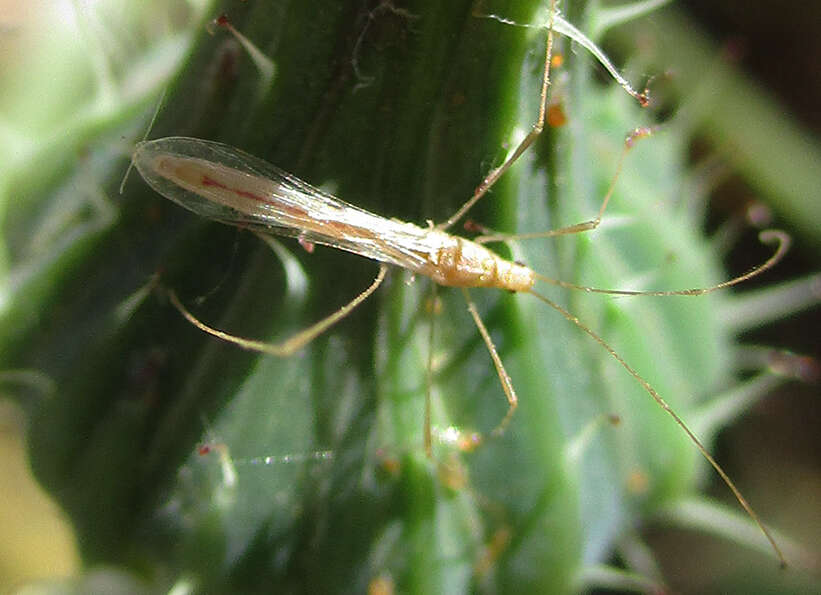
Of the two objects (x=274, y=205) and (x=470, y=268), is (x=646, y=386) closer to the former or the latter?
(x=470, y=268)

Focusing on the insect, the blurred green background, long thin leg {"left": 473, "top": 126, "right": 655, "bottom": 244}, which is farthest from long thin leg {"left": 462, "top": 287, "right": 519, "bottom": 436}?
the blurred green background

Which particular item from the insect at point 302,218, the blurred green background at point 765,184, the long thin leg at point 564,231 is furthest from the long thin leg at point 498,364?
the blurred green background at point 765,184

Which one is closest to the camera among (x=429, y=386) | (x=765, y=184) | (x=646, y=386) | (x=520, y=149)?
(x=520, y=149)

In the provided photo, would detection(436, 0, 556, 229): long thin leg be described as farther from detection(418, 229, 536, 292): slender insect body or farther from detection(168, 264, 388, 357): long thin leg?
detection(168, 264, 388, 357): long thin leg

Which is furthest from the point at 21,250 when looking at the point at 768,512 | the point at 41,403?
the point at 768,512

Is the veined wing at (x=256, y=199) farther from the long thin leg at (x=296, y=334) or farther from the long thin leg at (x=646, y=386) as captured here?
the long thin leg at (x=646, y=386)

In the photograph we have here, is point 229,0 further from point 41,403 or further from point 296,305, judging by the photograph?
point 41,403

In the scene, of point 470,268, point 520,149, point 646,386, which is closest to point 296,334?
point 470,268
